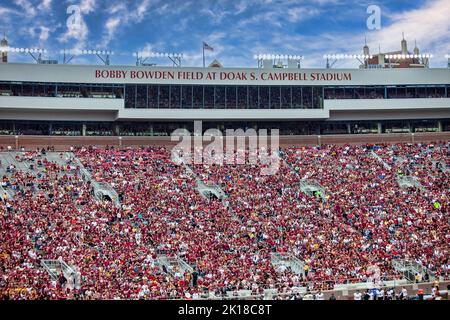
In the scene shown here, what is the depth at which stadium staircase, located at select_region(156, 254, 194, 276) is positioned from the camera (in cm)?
2528

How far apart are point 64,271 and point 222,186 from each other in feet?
46.5

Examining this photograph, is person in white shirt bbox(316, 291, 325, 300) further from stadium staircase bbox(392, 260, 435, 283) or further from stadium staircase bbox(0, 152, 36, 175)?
stadium staircase bbox(0, 152, 36, 175)

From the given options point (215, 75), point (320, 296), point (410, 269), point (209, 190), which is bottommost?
point (320, 296)

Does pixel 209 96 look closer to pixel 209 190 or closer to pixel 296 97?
pixel 296 97

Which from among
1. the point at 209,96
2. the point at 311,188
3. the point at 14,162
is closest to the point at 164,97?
the point at 209,96

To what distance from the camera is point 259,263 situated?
26.4 meters

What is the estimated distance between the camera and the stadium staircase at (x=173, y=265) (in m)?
25.3

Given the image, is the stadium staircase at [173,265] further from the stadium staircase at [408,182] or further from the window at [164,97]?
the window at [164,97]

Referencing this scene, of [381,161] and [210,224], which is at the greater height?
[381,161]

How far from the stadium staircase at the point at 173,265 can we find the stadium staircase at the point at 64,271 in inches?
163

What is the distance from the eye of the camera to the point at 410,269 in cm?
2677

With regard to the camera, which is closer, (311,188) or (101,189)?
(101,189)

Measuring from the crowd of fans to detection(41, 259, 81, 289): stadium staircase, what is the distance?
0.92ft

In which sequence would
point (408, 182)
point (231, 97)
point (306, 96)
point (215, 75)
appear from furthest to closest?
1. point (306, 96)
2. point (231, 97)
3. point (215, 75)
4. point (408, 182)
